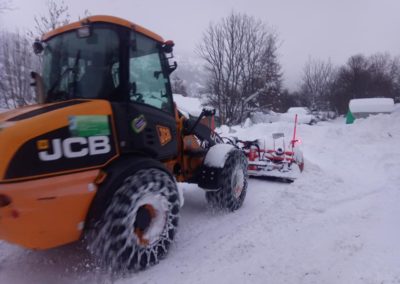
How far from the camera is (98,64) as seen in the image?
130 inches

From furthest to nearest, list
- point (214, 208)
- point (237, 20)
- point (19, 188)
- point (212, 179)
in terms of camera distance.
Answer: point (237, 20)
point (214, 208)
point (212, 179)
point (19, 188)

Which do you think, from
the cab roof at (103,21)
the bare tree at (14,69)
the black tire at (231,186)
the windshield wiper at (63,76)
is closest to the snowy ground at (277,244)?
the black tire at (231,186)

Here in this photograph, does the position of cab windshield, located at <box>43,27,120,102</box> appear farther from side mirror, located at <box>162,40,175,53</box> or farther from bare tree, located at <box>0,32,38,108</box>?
bare tree, located at <box>0,32,38,108</box>

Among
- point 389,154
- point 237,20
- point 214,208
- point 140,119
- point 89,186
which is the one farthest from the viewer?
point 237,20

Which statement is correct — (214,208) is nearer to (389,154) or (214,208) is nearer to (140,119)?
(140,119)

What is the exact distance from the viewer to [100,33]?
3.30m

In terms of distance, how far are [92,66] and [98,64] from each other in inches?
2.7

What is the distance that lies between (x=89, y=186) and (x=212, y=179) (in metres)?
2.14

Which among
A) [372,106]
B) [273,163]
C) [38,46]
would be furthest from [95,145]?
[372,106]

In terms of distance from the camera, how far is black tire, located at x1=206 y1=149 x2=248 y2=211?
483cm

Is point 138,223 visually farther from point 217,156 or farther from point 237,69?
point 237,69

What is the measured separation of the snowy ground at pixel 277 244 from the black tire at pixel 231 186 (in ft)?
0.54

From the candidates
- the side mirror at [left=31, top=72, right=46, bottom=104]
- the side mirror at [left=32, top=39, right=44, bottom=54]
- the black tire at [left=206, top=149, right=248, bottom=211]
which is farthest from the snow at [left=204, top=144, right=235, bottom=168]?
the side mirror at [left=32, top=39, right=44, bottom=54]

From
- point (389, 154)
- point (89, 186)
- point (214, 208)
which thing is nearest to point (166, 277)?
point (89, 186)
